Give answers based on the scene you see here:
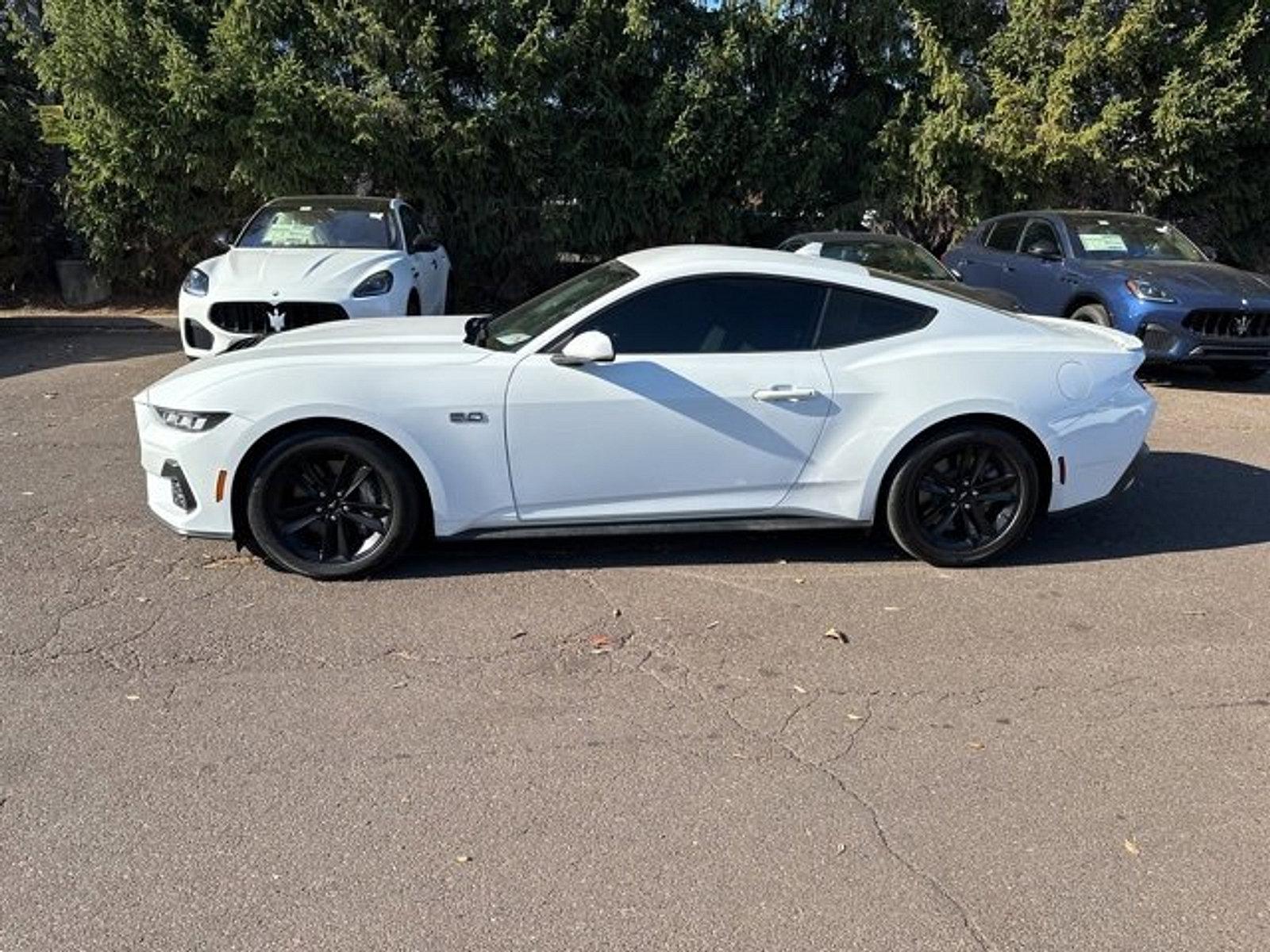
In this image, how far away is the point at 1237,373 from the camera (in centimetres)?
978

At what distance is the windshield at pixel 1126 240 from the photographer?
32.7 ft

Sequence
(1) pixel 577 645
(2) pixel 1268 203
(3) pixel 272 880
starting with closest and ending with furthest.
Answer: (3) pixel 272 880, (1) pixel 577 645, (2) pixel 1268 203

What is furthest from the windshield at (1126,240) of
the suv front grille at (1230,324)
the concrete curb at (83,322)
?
the concrete curb at (83,322)

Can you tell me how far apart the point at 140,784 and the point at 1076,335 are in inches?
178

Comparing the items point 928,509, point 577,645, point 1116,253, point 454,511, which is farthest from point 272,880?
point 1116,253

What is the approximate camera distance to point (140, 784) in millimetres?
3061

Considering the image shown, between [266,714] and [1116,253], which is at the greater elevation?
[1116,253]

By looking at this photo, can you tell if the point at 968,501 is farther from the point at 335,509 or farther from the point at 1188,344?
the point at 1188,344

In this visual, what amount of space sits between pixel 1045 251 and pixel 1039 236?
0.34 metres

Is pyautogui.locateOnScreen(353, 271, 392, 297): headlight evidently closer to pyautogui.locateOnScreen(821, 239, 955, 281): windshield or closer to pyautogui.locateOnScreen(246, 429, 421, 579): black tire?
pyautogui.locateOnScreen(821, 239, 955, 281): windshield

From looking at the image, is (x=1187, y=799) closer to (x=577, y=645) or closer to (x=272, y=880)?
(x=577, y=645)

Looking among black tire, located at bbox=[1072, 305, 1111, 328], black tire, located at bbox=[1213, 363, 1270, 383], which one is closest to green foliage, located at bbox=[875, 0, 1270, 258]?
black tire, located at bbox=[1213, 363, 1270, 383]

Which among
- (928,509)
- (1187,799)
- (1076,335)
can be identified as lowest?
(1187,799)

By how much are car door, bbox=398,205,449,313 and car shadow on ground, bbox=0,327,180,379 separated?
9.37 ft
